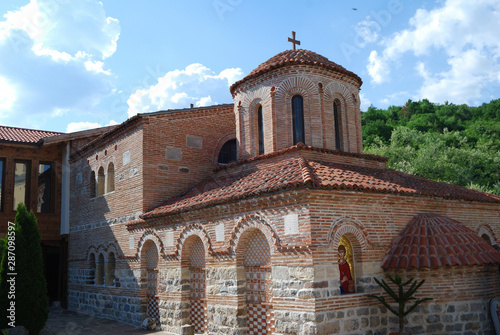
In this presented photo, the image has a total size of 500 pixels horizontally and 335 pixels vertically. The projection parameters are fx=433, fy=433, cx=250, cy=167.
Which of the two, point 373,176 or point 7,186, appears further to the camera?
point 7,186

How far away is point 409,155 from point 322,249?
23.6 metres

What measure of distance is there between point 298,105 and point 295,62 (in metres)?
1.15

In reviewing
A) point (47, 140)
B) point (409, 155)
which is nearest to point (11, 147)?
point (47, 140)

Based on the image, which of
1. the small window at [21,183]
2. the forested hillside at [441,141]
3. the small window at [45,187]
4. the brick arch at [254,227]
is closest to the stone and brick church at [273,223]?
the brick arch at [254,227]

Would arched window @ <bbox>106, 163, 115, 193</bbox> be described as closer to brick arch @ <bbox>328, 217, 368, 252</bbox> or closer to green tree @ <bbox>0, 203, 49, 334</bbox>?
green tree @ <bbox>0, 203, 49, 334</bbox>

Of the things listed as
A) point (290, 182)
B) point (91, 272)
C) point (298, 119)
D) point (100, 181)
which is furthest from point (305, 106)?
point (91, 272)

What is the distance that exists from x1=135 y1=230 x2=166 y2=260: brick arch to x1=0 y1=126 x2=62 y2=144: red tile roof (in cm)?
721

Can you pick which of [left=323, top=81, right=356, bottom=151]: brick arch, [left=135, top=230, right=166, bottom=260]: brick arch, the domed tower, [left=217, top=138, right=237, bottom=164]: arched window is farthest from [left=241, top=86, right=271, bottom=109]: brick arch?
[left=135, top=230, right=166, bottom=260]: brick arch

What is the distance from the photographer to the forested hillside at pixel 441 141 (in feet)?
89.3

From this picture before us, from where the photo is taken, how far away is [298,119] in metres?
11.9

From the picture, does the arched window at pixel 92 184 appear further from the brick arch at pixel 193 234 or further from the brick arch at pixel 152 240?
the brick arch at pixel 193 234

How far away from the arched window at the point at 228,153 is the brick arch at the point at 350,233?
6186 mm

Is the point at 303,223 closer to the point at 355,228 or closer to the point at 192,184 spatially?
the point at 355,228

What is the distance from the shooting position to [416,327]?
28.3 feet
